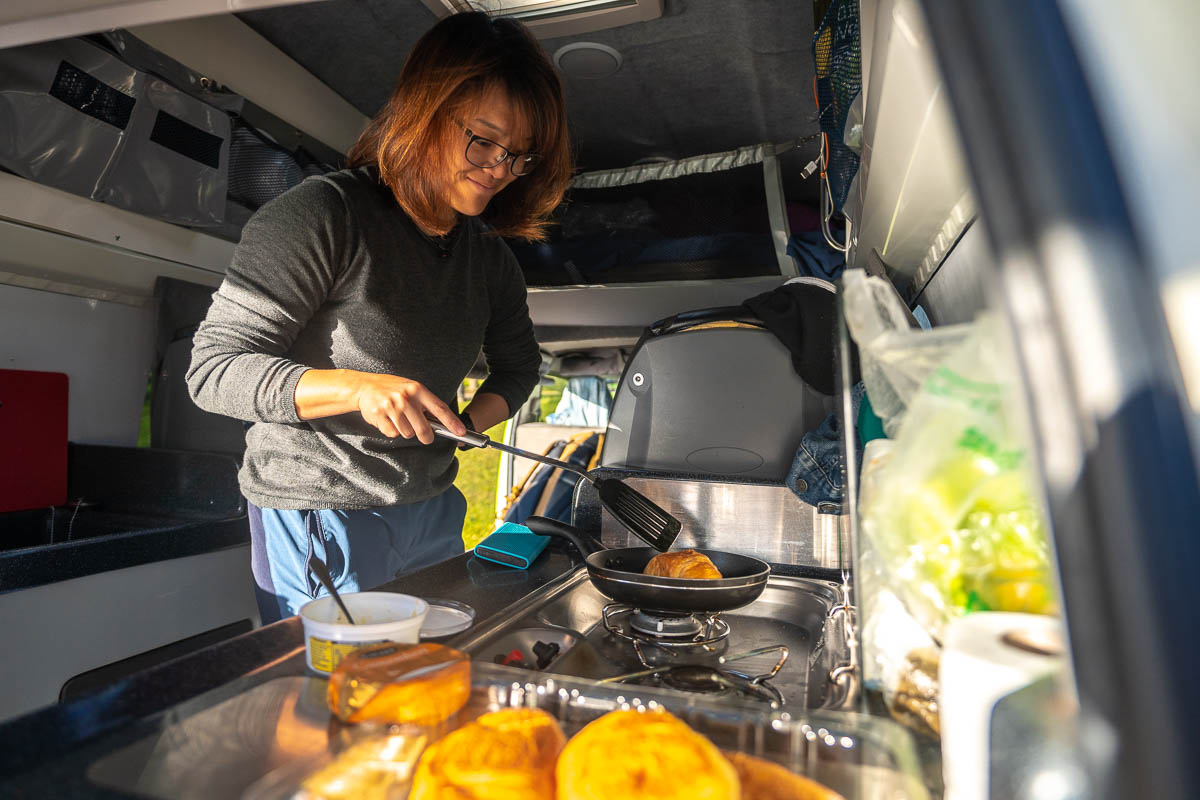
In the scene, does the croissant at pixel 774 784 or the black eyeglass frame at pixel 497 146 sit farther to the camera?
the black eyeglass frame at pixel 497 146

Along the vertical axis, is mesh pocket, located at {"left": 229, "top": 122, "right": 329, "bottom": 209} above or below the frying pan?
above

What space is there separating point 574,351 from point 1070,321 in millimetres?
3531

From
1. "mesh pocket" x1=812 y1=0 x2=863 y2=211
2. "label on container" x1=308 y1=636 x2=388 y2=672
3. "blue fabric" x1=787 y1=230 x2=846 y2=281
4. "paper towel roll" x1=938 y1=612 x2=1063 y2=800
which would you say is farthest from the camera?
"blue fabric" x1=787 y1=230 x2=846 y2=281

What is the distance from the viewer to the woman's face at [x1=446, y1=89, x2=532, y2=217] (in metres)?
1.33

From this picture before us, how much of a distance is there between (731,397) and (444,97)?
0.88m

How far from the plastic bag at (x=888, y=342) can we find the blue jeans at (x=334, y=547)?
996 mm

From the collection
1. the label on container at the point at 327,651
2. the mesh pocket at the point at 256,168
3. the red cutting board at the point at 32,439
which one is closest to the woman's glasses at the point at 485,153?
the label on container at the point at 327,651

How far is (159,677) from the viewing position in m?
0.68

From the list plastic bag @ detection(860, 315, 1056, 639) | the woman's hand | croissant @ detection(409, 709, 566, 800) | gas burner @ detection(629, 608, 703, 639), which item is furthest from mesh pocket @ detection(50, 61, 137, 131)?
plastic bag @ detection(860, 315, 1056, 639)

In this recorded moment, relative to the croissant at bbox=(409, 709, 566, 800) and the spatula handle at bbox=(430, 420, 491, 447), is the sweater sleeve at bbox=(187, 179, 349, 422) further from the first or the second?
the croissant at bbox=(409, 709, 566, 800)

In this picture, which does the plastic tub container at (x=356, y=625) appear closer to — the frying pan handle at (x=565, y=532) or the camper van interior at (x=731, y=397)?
the camper van interior at (x=731, y=397)

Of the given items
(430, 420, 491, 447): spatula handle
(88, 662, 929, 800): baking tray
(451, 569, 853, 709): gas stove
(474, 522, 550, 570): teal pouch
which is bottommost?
(451, 569, 853, 709): gas stove

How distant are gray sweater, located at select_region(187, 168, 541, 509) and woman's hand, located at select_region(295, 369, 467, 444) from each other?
0.03 meters

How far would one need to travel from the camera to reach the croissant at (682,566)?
1.04 metres
